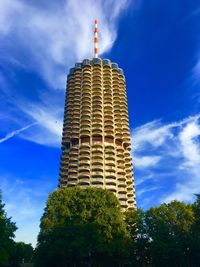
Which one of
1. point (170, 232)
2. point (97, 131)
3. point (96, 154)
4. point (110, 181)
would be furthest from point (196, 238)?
point (97, 131)

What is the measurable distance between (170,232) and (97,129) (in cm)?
6477

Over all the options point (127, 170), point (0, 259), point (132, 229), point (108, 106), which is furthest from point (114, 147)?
point (0, 259)

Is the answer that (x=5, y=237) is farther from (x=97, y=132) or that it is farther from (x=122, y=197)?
(x=97, y=132)

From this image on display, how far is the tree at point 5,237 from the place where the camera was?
49309 mm

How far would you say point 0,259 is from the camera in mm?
48594

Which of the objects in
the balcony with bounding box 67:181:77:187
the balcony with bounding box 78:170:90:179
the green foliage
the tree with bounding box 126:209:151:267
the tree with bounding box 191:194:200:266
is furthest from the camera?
the balcony with bounding box 78:170:90:179

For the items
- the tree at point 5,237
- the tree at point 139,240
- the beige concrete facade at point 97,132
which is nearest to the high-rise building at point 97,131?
the beige concrete facade at point 97,132

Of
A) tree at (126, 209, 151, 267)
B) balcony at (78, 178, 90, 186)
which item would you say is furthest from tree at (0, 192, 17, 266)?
balcony at (78, 178, 90, 186)

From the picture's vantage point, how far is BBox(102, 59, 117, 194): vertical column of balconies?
11944 centimetres

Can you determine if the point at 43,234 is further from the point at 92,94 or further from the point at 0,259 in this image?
the point at 92,94

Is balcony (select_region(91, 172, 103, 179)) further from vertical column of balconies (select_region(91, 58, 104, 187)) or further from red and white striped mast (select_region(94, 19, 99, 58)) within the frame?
red and white striped mast (select_region(94, 19, 99, 58))

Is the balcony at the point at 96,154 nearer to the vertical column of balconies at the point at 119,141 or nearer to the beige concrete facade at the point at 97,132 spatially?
the beige concrete facade at the point at 97,132

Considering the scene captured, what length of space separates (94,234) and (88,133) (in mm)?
70319

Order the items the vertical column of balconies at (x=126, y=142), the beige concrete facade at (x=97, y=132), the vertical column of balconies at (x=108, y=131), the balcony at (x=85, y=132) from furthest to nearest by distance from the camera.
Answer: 1. the balcony at (x=85, y=132)
2. the vertical column of balconies at (x=126, y=142)
3. the beige concrete facade at (x=97, y=132)
4. the vertical column of balconies at (x=108, y=131)
